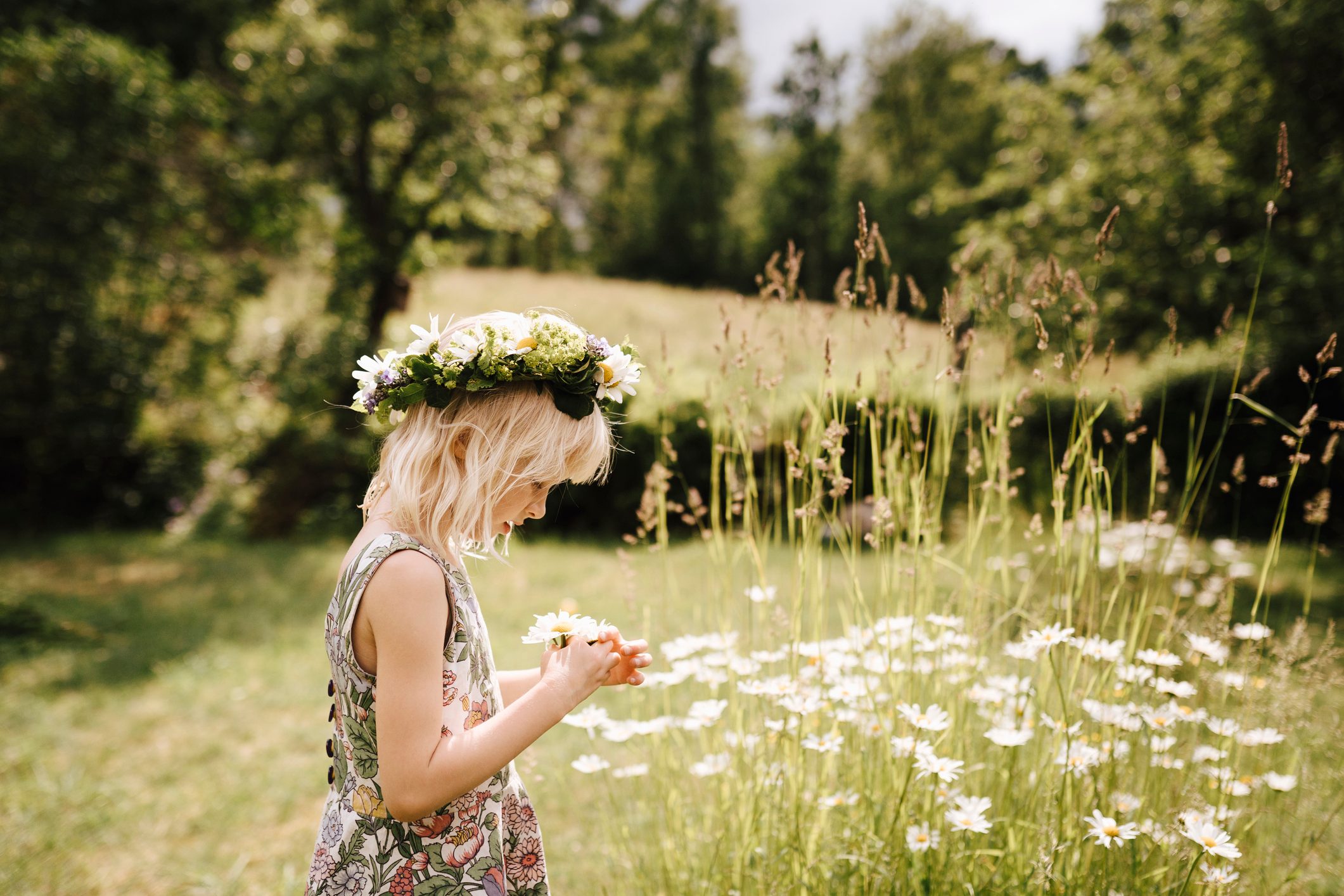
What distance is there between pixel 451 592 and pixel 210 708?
3.82m

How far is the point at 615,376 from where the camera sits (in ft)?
5.22

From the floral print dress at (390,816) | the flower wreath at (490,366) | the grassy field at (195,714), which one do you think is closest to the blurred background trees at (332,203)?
the grassy field at (195,714)

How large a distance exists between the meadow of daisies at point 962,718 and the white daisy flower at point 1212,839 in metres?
0.01

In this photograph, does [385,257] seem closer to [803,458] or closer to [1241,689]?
[803,458]

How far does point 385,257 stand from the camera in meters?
10.2

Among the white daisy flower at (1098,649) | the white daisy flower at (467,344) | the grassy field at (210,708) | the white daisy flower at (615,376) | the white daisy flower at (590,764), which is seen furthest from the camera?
the grassy field at (210,708)

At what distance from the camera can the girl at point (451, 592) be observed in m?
1.32

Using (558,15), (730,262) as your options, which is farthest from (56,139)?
(730,262)

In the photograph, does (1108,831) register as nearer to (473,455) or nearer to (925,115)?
(473,455)

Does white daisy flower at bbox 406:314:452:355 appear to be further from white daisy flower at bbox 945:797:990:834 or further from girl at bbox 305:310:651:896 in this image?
white daisy flower at bbox 945:797:990:834

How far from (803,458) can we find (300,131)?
964cm

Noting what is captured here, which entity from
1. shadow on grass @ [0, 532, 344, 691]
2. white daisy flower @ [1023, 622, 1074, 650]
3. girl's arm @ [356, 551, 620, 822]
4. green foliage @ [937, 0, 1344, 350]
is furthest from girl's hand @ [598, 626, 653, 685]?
green foliage @ [937, 0, 1344, 350]

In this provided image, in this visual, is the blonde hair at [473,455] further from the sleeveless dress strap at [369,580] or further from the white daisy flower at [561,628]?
the white daisy flower at [561,628]

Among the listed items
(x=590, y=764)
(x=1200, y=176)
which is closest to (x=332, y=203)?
(x=1200, y=176)
